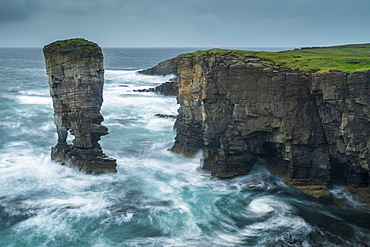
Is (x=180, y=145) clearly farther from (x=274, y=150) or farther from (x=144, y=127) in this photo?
(x=144, y=127)

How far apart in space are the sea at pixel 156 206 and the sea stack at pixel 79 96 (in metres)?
1.60

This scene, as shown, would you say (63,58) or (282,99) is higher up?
(63,58)

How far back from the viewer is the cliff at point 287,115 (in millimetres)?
29906

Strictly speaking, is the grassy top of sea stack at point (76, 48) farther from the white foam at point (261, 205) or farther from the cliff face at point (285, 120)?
the white foam at point (261, 205)

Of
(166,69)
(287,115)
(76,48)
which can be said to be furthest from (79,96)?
(166,69)

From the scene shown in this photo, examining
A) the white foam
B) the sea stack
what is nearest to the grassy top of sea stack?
the sea stack

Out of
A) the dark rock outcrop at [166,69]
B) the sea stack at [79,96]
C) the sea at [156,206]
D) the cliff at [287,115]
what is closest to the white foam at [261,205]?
the sea at [156,206]

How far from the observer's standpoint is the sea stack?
113 ft

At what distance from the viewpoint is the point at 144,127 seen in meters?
55.6

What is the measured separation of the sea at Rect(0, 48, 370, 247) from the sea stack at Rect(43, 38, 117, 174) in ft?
5.25

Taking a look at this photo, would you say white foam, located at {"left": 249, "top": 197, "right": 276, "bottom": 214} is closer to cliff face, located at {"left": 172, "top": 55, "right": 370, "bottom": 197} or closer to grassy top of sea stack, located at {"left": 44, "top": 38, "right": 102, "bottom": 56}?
cliff face, located at {"left": 172, "top": 55, "right": 370, "bottom": 197}

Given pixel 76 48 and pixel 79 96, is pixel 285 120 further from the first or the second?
pixel 76 48

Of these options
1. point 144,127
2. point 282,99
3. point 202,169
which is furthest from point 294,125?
point 144,127

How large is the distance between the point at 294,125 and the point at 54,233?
21.3 metres
